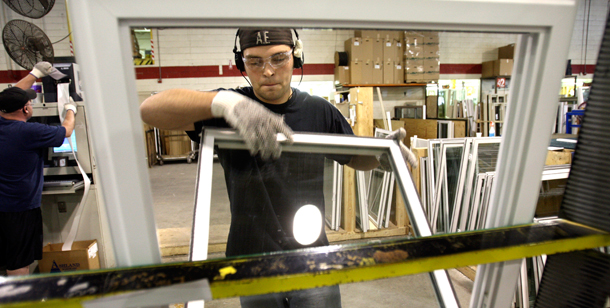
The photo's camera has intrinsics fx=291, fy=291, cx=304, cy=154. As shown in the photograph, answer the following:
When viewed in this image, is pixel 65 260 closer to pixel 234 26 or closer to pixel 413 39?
pixel 234 26

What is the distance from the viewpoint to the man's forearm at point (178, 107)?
0.85 meters

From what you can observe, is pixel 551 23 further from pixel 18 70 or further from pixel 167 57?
pixel 18 70

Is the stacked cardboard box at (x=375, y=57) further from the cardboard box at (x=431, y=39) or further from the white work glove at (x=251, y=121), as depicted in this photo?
the white work glove at (x=251, y=121)

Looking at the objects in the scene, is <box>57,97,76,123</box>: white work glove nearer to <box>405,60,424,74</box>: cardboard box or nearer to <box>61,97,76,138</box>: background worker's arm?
<box>61,97,76,138</box>: background worker's arm

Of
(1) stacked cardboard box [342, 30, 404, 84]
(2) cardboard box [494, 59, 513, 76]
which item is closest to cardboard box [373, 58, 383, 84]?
(1) stacked cardboard box [342, 30, 404, 84]

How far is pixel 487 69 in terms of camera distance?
301 inches

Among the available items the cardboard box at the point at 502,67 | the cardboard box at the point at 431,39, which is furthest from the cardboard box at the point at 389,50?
the cardboard box at the point at 502,67

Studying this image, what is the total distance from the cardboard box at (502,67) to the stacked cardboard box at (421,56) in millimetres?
1933

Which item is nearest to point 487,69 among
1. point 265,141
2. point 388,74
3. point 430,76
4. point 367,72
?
point 430,76

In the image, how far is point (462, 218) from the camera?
268cm

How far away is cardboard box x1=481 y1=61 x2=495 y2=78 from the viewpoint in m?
7.51

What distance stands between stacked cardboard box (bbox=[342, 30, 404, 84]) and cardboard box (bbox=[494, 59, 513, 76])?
2826 mm

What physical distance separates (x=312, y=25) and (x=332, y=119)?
0.85 meters

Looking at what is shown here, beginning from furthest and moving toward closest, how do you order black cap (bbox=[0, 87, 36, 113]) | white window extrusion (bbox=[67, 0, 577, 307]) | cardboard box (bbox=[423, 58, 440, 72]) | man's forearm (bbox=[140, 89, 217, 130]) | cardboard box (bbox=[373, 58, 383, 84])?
1. cardboard box (bbox=[423, 58, 440, 72])
2. cardboard box (bbox=[373, 58, 383, 84])
3. black cap (bbox=[0, 87, 36, 113])
4. man's forearm (bbox=[140, 89, 217, 130])
5. white window extrusion (bbox=[67, 0, 577, 307])
